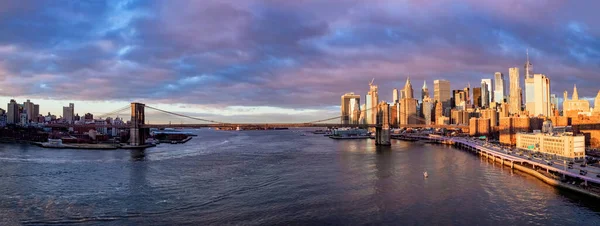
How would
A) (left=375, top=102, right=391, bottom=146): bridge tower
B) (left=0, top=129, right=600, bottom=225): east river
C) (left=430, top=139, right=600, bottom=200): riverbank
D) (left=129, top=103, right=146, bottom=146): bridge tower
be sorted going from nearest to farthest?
(left=0, top=129, right=600, bottom=225): east river
(left=430, top=139, right=600, bottom=200): riverbank
(left=129, top=103, right=146, bottom=146): bridge tower
(left=375, top=102, right=391, bottom=146): bridge tower

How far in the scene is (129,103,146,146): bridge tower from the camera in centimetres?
6806

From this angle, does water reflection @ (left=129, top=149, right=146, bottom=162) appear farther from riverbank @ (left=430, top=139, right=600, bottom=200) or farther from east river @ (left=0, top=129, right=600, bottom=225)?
riverbank @ (left=430, top=139, right=600, bottom=200)

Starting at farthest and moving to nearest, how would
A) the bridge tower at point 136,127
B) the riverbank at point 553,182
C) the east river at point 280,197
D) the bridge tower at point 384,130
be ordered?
1. the bridge tower at point 384,130
2. the bridge tower at point 136,127
3. the riverbank at point 553,182
4. the east river at point 280,197

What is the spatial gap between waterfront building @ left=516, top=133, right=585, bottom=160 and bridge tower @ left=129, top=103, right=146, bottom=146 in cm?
6242

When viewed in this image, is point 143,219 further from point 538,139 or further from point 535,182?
point 538,139

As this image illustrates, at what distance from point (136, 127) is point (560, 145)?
64.8m

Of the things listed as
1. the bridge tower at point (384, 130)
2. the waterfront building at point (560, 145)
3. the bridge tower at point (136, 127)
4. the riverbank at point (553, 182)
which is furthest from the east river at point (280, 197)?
the bridge tower at point (384, 130)

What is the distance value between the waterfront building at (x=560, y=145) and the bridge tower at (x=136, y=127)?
62.4 metres

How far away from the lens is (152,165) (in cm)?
3844

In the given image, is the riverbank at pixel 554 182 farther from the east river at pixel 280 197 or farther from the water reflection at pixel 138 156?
the water reflection at pixel 138 156

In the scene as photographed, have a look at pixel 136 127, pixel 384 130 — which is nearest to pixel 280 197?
pixel 136 127

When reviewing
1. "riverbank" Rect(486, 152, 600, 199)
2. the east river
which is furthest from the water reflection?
"riverbank" Rect(486, 152, 600, 199)

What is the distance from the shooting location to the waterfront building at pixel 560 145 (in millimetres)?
40125

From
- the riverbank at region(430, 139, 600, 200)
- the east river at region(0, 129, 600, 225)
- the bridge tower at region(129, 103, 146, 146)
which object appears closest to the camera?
the east river at region(0, 129, 600, 225)
